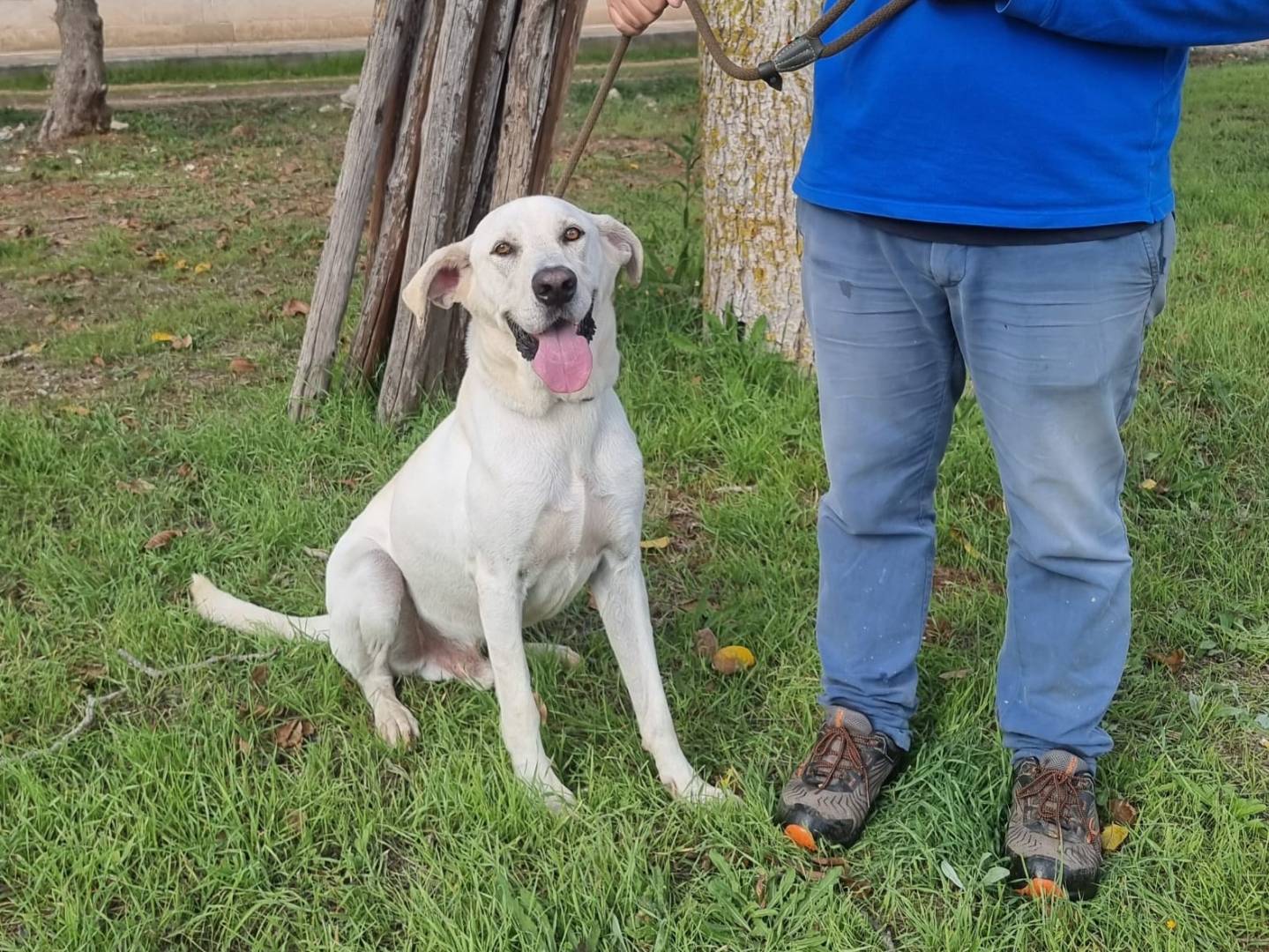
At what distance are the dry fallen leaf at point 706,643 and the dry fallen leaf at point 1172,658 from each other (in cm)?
119

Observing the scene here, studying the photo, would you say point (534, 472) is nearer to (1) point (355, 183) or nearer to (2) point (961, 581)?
(2) point (961, 581)

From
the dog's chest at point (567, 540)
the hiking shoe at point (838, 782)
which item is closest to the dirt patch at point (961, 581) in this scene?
the hiking shoe at point (838, 782)

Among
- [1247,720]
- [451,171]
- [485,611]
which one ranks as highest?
[451,171]

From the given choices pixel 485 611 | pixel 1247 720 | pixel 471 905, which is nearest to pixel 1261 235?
pixel 1247 720

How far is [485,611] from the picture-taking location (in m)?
2.64

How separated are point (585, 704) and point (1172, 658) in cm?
160

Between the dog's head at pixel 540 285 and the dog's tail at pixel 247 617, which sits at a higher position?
the dog's head at pixel 540 285

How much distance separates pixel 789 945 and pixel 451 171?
121 inches

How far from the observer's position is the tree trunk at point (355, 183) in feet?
14.0

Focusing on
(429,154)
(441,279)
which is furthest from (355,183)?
(441,279)

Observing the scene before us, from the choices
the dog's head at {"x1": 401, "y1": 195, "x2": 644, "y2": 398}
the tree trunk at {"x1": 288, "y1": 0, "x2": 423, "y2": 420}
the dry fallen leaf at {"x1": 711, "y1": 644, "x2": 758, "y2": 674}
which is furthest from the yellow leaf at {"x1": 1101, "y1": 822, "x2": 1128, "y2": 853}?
the tree trunk at {"x1": 288, "y1": 0, "x2": 423, "y2": 420}

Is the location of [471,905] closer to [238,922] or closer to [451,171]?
[238,922]

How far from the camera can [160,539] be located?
3.74 metres

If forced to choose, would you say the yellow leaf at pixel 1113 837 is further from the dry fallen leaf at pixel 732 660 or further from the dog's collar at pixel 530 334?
the dog's collar at pixel 530 334
